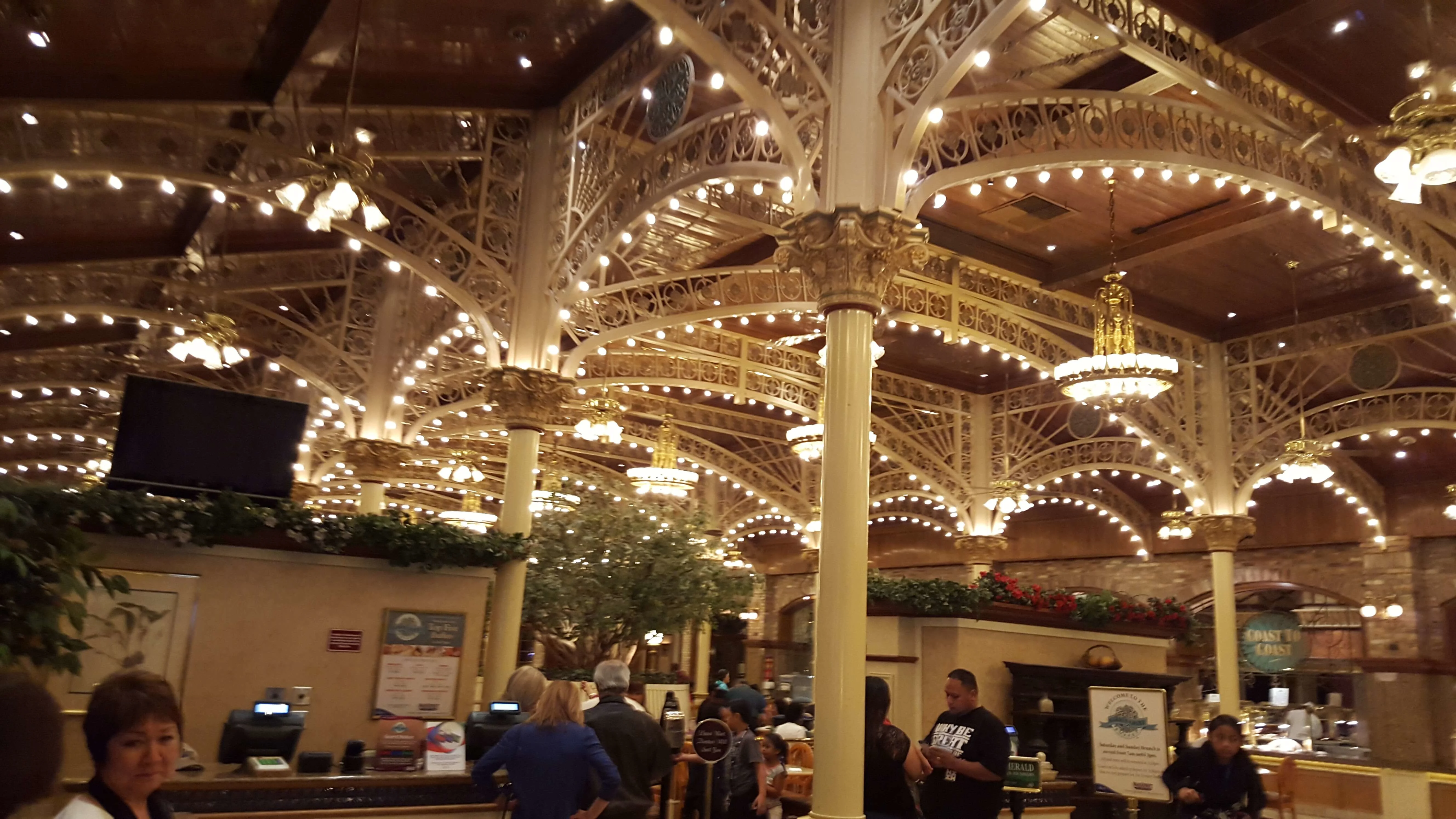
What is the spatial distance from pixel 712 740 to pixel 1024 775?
6.94ft

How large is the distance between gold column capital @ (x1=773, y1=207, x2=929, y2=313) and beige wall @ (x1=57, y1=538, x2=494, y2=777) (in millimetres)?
3838

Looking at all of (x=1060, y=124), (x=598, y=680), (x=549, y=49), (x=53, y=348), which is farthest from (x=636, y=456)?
(x=598, y=680)

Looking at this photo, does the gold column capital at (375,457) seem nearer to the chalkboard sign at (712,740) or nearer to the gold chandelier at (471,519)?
the gold chandelier at (471,519)

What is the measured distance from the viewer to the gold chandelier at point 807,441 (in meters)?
15.6

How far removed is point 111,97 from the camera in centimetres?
913

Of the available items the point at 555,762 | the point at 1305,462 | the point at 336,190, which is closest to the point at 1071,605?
the point at 1305,462

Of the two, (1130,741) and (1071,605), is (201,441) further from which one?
(1071,605)

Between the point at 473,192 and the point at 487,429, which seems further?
the point at 487,429

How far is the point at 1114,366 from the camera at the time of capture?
34.9ft

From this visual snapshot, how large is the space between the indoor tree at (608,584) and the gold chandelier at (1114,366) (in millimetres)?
5444

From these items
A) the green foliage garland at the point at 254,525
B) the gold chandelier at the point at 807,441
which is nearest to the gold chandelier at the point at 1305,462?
the gold chandelier at the point at 807,441

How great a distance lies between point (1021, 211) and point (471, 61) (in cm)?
680

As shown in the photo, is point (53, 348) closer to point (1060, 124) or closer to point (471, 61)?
point (471, 61)

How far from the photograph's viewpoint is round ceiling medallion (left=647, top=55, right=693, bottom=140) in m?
9.26
